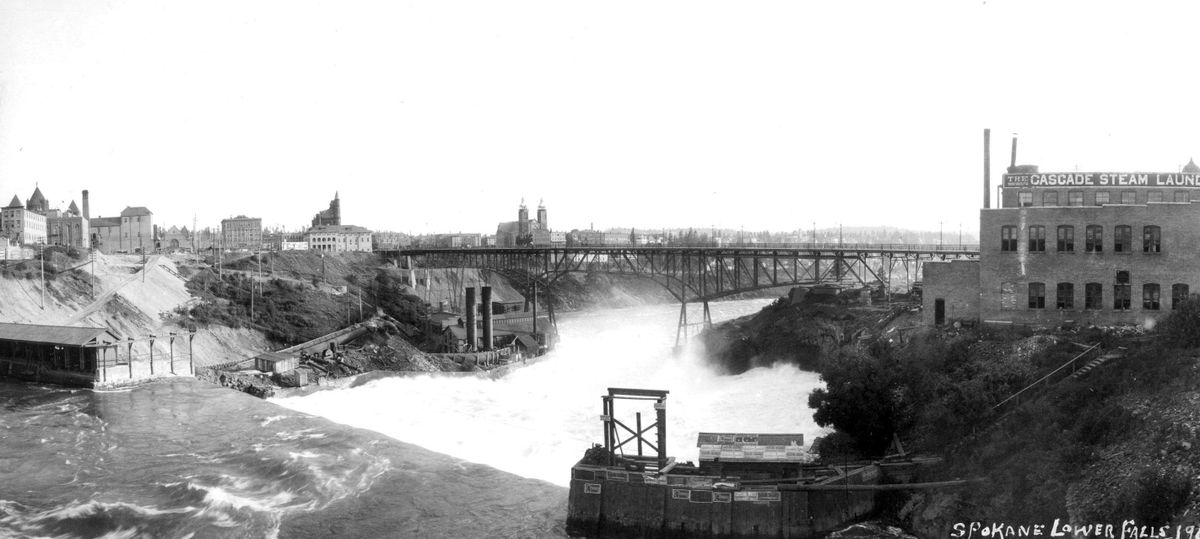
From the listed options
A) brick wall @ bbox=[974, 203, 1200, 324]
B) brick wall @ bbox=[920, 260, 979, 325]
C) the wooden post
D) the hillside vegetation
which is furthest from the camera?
brick wall @ bbox=[920, 260, 979, 325]

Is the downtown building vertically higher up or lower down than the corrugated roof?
higher up

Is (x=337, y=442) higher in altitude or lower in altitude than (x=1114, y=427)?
lower

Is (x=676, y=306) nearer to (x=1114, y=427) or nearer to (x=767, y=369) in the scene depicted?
(x=767, y=369)

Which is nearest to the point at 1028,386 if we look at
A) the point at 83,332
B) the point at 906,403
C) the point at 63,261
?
the point at 906,403

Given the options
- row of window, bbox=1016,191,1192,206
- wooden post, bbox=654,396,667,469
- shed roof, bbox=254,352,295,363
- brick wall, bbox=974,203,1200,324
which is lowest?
shed roof, bbox=254,352,295,363

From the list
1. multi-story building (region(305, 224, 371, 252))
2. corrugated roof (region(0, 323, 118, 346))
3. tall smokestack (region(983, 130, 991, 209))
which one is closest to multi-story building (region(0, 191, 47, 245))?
multi-story building (region(305, 224, 371, 252))

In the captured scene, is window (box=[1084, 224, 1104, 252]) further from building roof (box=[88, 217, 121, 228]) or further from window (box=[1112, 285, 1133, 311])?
building roof (box=[88, 217, 121, 228])

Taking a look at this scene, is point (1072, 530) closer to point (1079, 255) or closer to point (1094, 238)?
point (1079, 255)
